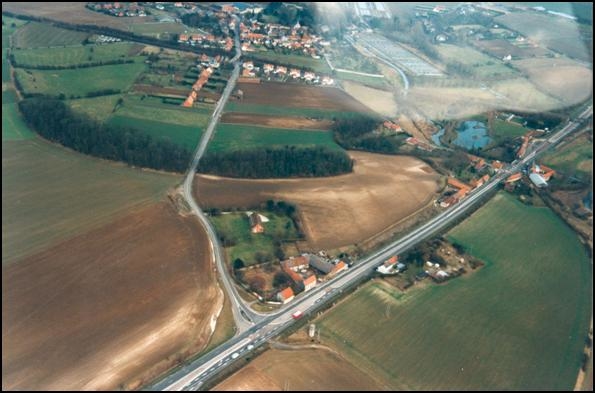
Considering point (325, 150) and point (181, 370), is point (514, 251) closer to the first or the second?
point (325, 150)

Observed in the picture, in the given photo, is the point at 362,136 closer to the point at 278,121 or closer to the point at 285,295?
the point at 278,121

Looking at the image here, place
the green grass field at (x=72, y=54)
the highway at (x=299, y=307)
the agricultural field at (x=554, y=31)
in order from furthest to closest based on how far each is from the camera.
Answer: the agricultural field at (x=554, y=31), the green grass field at (x=72, y=54), the highway at (x=299, y=307)

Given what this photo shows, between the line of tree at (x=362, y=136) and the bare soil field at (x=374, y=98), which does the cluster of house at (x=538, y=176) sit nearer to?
the line of tree at (x=362, y=136)

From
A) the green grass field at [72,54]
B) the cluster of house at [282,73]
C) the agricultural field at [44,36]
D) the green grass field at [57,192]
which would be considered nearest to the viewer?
the green grass field at [57,192]

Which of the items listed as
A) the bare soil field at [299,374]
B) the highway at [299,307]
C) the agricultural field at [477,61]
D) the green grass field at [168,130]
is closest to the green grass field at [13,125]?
the green grass field at [168,130]

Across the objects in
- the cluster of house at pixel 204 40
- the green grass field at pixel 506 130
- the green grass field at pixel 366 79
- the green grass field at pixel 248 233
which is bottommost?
the green grass field at pixel 248 233

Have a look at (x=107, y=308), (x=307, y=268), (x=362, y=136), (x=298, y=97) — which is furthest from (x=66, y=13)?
(x=107, y=308)

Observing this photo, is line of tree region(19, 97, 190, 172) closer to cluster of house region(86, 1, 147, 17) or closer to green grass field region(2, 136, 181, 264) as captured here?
green grass field region(2, 136, 181, 264)
